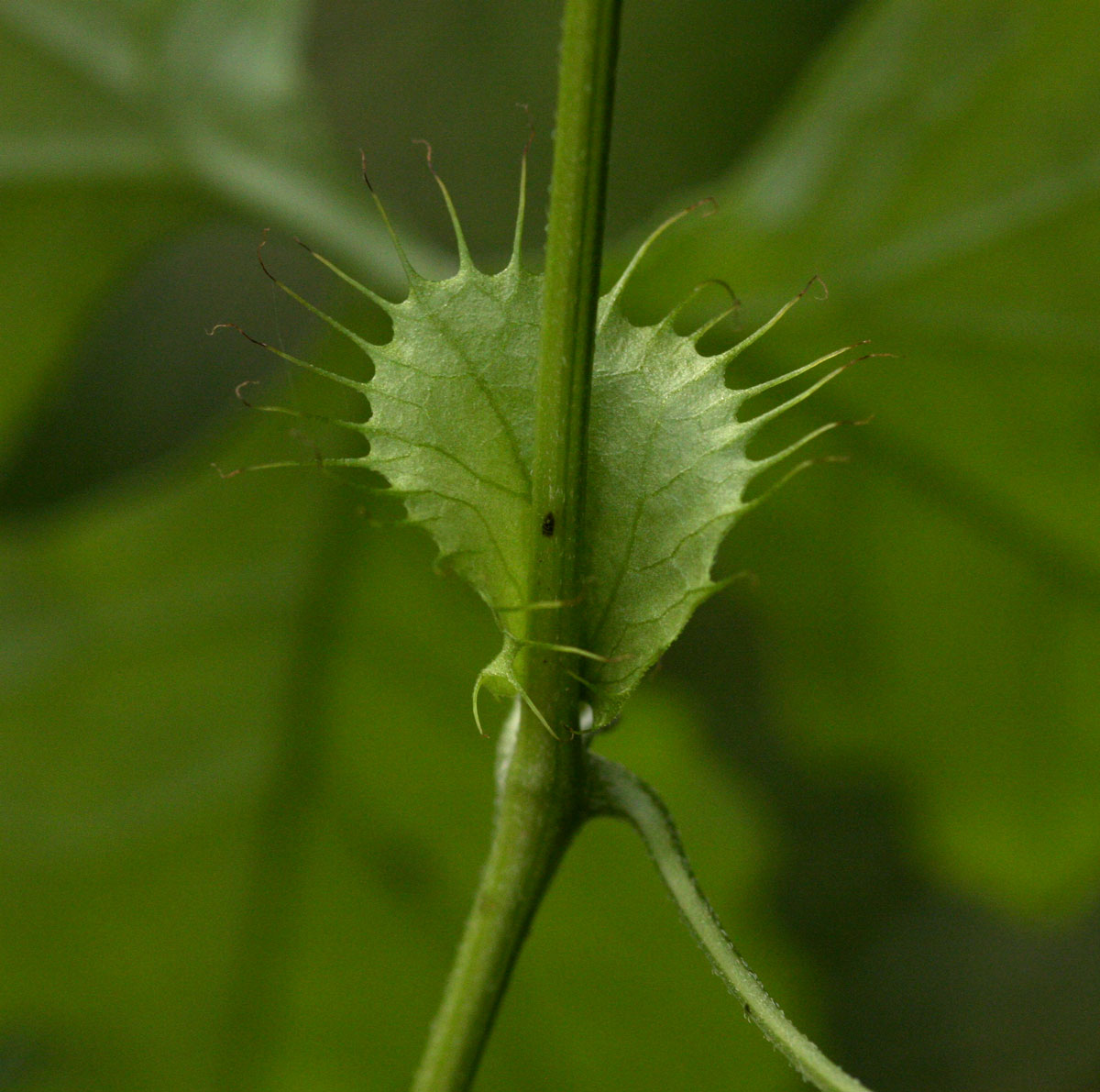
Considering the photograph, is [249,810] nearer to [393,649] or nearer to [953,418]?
[393,649]

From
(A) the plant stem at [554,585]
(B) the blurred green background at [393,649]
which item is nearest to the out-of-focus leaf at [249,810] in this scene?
(B) the blurred green background at [393,649]

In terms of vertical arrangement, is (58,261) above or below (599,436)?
above

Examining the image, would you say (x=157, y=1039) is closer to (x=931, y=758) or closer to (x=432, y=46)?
(x=931, y=758)

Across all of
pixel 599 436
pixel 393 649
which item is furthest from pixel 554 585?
pixel 393 649

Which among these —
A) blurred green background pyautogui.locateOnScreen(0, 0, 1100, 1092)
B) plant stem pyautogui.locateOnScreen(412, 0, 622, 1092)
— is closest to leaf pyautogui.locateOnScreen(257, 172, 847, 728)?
plant stem pyautogui.locateOnScreen(412, 0, 622, 1092)

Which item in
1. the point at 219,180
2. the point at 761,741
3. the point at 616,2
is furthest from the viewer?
the point at 761,741

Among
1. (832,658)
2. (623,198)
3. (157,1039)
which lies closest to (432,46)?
(623,198)
